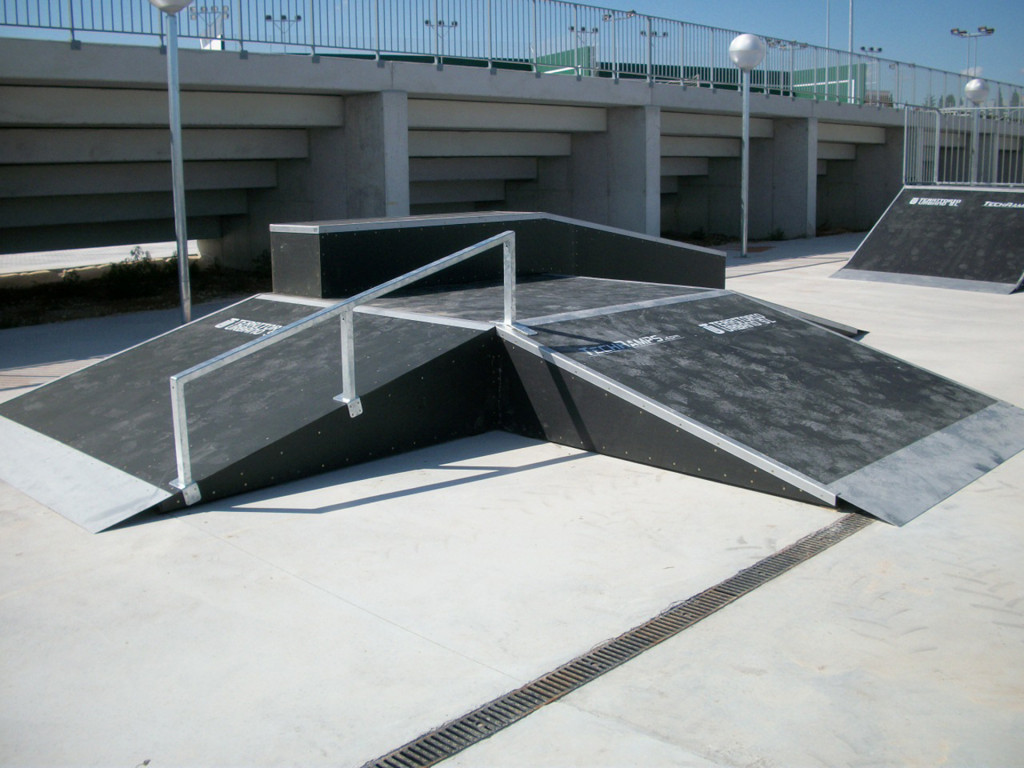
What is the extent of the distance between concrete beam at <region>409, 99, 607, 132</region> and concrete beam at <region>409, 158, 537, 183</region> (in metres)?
1.94

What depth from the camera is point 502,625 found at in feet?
12.9

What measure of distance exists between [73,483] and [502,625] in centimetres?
299

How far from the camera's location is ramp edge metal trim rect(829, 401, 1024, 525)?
5.19 m

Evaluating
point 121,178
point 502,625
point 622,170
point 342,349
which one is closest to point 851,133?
point 622,170

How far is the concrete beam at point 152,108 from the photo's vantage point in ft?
41.5

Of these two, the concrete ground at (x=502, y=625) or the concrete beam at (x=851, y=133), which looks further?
the concrete beam at (x=851, y=133)

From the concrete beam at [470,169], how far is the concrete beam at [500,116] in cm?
194

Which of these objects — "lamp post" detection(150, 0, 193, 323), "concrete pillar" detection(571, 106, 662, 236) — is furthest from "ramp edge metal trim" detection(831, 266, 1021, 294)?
"lamp post" detection(150, 0, 193, 323)

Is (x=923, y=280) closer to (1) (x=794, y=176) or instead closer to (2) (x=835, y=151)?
(1) (x=794, y=176)

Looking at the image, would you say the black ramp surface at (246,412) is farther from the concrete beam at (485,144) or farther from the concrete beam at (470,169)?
the concrete beam at (470,169)

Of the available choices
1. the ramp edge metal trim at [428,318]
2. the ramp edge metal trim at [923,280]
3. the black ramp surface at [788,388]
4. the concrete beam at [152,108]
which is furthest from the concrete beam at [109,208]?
the black ramp surface at [788,388]

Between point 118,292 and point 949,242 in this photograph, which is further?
point 949,242

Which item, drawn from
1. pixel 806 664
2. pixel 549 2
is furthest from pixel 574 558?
pixel 549 2

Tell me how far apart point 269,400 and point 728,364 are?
10.1 feet
